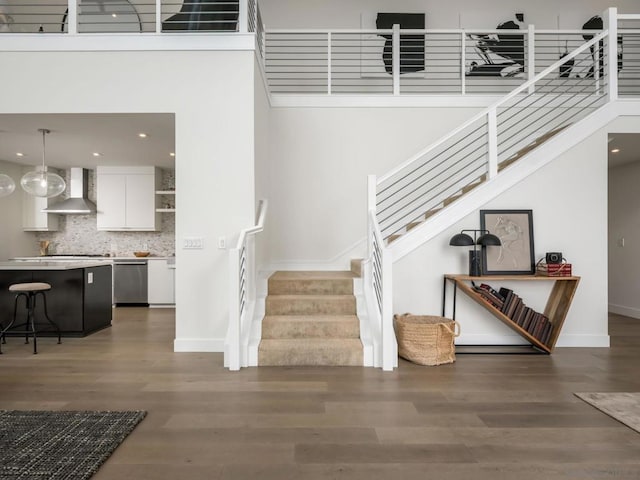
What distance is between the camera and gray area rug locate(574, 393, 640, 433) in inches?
99.8

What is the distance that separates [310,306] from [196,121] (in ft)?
7.54

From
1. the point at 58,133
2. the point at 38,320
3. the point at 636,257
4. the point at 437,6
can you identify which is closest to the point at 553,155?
the point at 636,257

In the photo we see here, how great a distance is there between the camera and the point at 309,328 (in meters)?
3.94

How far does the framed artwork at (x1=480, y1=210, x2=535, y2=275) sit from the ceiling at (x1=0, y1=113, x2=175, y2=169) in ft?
12.2

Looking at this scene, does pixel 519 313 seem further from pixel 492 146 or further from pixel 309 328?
pixel 309 328

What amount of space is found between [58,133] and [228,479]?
5017mm

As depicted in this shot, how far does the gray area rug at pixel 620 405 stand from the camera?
2.53 metres

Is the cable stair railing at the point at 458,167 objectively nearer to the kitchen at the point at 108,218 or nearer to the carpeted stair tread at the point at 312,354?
the carpeted stair tread at the point at 312,354

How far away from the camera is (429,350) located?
12.2 feet

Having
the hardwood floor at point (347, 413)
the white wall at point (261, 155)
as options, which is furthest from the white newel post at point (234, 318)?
the white wall at point (261, 155)

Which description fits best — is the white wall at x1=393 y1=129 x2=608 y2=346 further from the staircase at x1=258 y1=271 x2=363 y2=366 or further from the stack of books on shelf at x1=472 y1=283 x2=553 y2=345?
the staircase at x1=258 y1=271 x2=363 y2=366

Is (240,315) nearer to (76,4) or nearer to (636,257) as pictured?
(76,4)

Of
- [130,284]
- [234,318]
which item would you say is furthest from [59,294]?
[234,318]

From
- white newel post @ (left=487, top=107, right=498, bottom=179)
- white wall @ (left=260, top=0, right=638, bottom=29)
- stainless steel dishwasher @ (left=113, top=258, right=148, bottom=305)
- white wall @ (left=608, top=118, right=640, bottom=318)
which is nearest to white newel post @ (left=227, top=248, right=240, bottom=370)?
white newel post @ (left=487, top=107, right=498, bottom=179)
